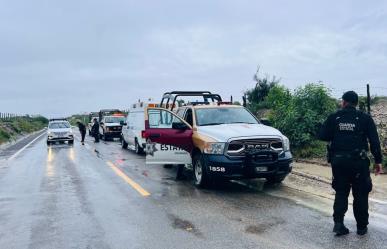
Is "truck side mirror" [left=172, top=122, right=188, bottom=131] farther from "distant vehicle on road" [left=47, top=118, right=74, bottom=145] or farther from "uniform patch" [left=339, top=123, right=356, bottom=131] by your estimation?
"distant vehicle on road" [left=47, top=118, right=74, bottom=145]

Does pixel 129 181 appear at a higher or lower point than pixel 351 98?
lower

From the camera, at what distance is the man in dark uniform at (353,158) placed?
248 inches

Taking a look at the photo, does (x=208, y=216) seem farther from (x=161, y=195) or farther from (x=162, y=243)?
(x=161, y=195)

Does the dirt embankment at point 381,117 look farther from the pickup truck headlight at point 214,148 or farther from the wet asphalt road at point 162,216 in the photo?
the pickup truck headlight at point 214,148

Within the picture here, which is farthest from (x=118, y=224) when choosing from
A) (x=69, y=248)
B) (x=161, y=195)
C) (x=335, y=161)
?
(x=335, y=161)

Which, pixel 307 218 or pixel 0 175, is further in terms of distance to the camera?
pixel 0 175

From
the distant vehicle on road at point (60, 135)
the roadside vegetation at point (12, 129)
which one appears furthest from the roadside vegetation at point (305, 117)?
the roadside vegetation at point (12, 129)

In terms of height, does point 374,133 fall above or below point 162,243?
above

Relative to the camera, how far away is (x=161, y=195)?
9609mm

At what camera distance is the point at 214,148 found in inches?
387

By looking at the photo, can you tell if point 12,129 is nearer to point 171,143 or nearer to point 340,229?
point 171,143

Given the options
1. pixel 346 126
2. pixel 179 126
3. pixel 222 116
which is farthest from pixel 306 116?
pixel 346 126

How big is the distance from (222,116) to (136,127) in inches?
405

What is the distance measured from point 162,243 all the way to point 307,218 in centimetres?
247
